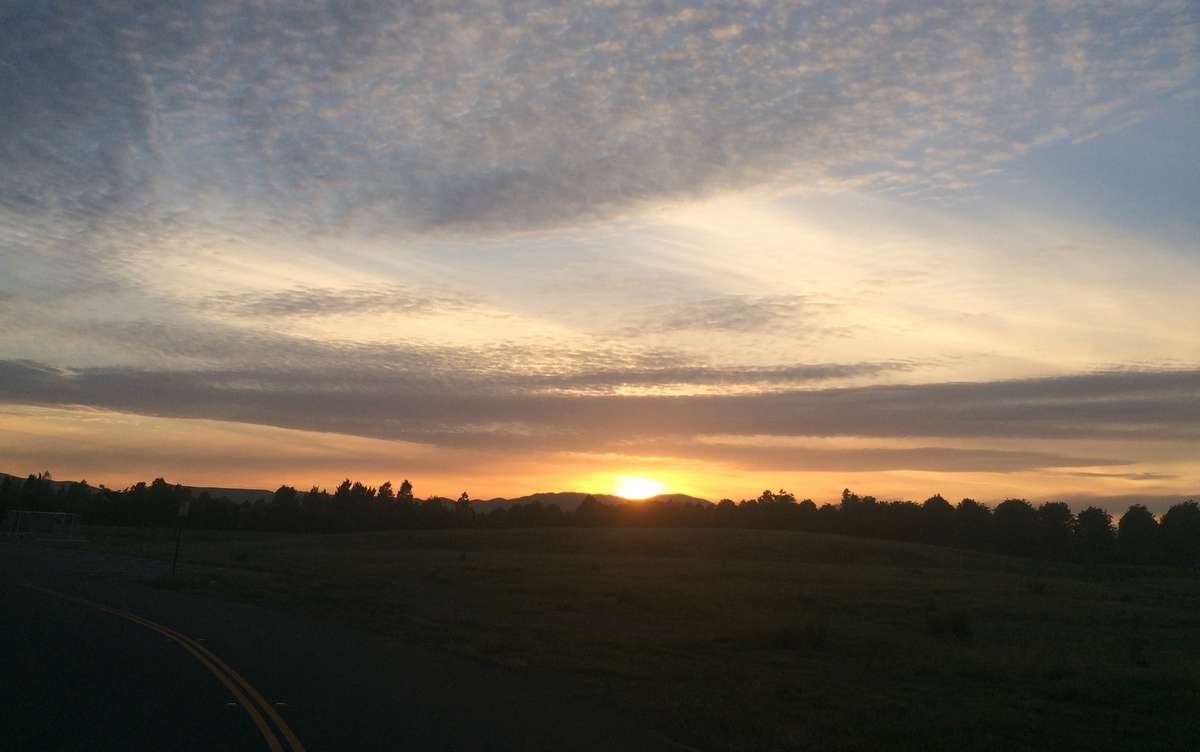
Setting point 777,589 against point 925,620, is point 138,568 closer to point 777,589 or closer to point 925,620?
point 777,589

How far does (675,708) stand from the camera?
48.5ft

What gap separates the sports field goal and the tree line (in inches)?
1358

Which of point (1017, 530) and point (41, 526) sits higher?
point (1017, 530)

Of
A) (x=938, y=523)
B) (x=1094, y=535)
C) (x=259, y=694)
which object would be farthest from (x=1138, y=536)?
(x=259, y=694)

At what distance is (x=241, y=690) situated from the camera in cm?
1379

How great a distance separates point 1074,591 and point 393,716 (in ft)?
144

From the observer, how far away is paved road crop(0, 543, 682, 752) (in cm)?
→ 1081

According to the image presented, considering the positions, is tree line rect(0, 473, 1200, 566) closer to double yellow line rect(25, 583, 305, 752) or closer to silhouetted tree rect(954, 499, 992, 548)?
silhouetted tree rect(954, 499, 992, 548)

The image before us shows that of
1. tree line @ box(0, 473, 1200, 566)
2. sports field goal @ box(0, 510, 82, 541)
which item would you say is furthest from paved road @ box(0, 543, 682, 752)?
tree line @ box(0, 473, 1200, 566)

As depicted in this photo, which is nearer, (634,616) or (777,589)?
(634,616)

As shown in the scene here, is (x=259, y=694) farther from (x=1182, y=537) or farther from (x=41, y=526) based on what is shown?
(x=1182, y=537)

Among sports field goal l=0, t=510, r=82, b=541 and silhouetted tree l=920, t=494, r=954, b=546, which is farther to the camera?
silhouetted tree l=920, t=494, r=954, b=546

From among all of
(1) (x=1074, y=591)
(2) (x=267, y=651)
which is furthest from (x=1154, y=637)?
(2) (x=267, y=651)

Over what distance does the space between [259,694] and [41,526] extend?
101 metres
